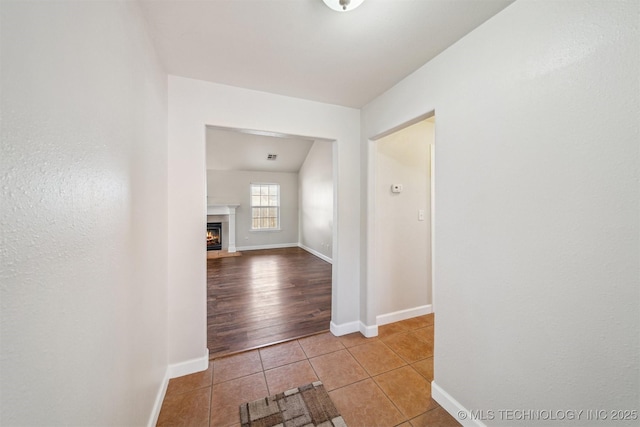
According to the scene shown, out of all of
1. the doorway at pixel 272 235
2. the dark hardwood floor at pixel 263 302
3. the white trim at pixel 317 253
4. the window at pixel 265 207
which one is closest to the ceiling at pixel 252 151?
the doorway at pixel 272 235

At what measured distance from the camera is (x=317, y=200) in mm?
6258

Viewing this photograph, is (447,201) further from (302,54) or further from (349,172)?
(302,54)

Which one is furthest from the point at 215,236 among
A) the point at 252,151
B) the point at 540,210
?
the point at 540,210

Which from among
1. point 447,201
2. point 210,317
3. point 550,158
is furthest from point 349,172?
point 210,317

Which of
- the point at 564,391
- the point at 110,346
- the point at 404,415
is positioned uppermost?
the point at 110,346

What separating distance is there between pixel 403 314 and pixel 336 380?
1.28m

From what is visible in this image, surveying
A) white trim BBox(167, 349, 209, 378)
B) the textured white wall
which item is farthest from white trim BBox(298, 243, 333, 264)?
the textured white wall

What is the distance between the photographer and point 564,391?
3.36 feet

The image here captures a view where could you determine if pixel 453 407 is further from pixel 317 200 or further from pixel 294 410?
pixel 317 200

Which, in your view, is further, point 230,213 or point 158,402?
point 230,213

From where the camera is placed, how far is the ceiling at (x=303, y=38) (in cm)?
122

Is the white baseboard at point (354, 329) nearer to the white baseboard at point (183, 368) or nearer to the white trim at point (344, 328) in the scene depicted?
the white trim at point (344, 328)

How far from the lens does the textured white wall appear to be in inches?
34.8

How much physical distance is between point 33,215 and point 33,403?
428mm
